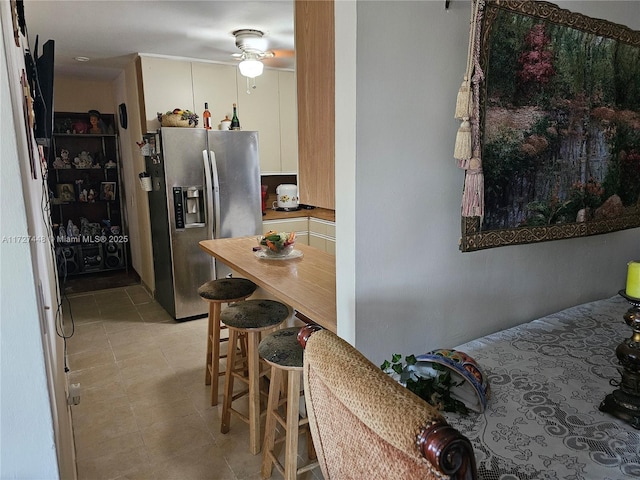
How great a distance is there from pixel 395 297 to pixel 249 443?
1275 mm

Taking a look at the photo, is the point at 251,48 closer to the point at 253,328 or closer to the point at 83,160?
the point at 253,328

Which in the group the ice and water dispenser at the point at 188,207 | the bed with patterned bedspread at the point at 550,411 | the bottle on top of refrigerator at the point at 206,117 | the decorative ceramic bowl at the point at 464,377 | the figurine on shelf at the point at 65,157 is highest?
the bottle on top of refrigerator at the point at 206,117

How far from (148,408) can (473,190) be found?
2.21 metres

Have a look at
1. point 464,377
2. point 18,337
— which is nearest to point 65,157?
point 18,337

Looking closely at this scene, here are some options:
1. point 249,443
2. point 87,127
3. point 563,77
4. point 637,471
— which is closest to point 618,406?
point 637,471

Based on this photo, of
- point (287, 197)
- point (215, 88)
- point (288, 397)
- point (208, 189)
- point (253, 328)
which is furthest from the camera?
point (287, 197)

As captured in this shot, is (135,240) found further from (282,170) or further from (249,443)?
(249,443)

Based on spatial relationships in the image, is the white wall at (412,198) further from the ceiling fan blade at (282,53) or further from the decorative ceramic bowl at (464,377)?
the ceiling fan blade at (282,53)

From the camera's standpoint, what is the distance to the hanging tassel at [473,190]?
4.52 ft

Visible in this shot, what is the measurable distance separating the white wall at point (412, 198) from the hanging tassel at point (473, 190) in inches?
3.5

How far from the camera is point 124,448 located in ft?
6.92

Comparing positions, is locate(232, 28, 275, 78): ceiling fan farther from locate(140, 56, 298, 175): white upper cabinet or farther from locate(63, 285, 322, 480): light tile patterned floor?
locate(63, 285, 322, 480): light tile patterned floor

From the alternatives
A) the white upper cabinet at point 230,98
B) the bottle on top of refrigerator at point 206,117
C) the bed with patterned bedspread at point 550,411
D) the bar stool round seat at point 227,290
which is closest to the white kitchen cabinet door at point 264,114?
the white upper cabinet at point 230,98

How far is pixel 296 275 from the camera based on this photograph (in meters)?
2.13
